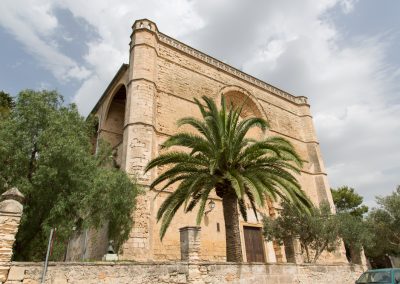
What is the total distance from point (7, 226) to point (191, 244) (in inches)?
161

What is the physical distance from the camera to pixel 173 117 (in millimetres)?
14180

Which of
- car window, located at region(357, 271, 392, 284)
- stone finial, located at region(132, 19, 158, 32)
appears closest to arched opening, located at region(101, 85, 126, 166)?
stone finial, located at region(132, 19, 158, 32)

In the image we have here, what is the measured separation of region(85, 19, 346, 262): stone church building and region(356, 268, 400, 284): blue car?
3310mm

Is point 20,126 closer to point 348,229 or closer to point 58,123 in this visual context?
point 58,123

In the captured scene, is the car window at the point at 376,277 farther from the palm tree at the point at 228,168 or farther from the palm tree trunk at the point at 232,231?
the palm tree trunk at the point at 232,231

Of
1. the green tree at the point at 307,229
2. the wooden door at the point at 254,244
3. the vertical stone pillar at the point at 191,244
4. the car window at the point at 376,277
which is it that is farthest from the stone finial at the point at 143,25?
the car window at the point at 376,277

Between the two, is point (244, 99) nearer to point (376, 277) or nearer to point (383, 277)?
point (376, 277)

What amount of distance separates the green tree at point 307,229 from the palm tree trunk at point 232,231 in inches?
146

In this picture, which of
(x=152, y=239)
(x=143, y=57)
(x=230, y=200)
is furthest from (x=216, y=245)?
(x=143, y=57)

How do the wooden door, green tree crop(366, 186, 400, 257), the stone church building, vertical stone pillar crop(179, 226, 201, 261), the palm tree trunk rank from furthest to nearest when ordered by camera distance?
green tree crop(366, 186, 400, 257)
the wooden door
the stone church building
the palm tree trunk
vertical stone pillar crop(179, 226, 201, 261)

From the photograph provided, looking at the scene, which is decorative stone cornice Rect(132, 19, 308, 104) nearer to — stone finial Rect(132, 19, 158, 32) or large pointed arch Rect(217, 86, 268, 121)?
stone finial Rect(132, 19, 158, 32)

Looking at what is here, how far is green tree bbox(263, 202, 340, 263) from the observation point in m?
11.6

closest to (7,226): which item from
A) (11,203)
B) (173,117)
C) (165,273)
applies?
(11,203)

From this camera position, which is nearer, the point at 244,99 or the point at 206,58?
the point at 206,58
